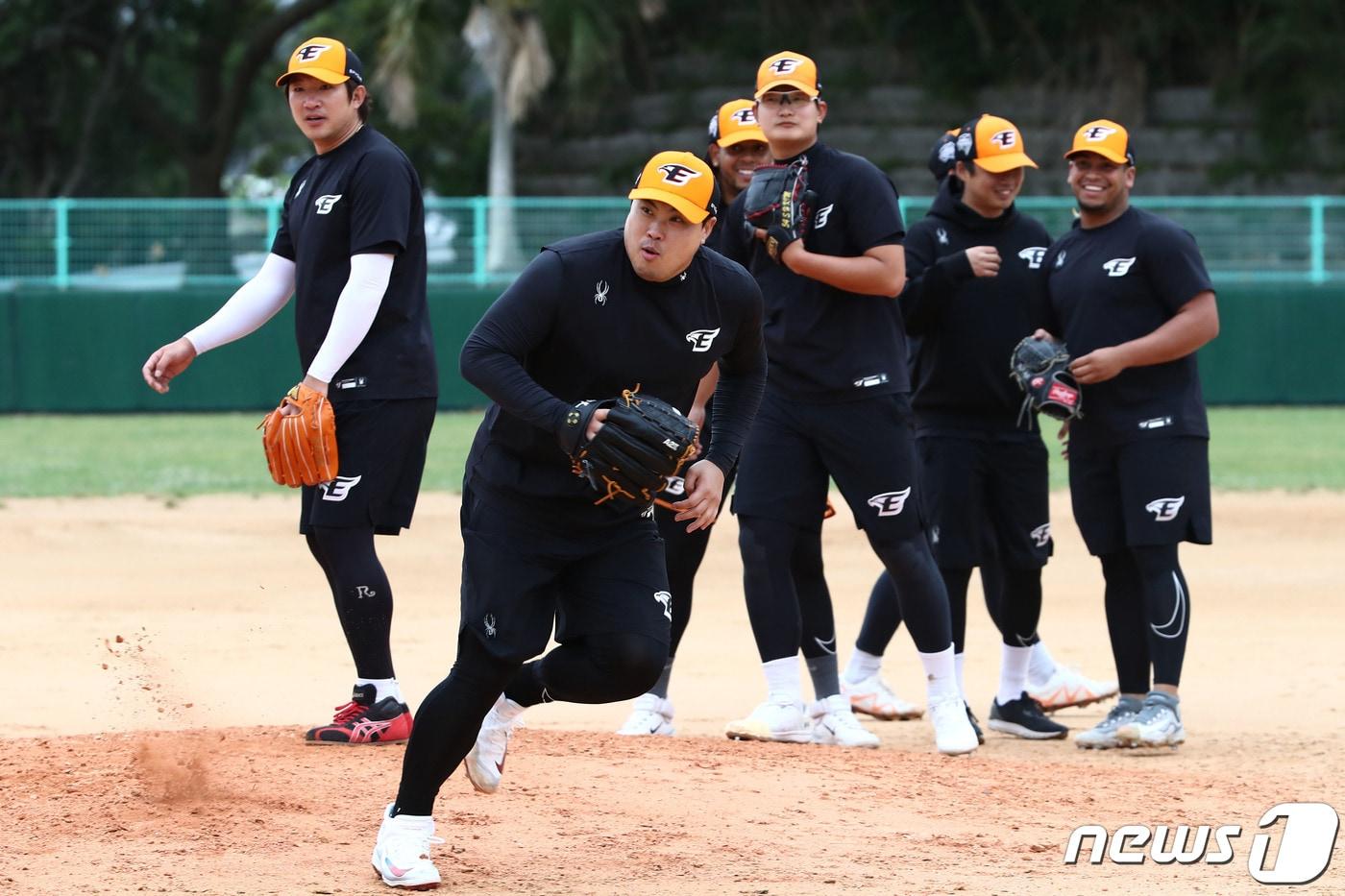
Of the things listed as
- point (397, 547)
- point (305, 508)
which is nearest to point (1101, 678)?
point (305, 508)

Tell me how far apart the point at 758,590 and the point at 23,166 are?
1307 inches

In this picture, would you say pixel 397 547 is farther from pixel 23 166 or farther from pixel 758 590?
pixel 23 166

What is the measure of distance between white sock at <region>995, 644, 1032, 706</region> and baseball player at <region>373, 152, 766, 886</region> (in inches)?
112

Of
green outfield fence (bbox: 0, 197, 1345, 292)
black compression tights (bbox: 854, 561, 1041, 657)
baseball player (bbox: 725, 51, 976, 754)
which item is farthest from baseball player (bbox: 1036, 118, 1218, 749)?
green outfield fence (bbox: 0, 197, 1345, 292)

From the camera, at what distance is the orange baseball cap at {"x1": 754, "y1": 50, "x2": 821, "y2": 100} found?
21.0 feet

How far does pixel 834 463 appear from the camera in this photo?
21.4 feet

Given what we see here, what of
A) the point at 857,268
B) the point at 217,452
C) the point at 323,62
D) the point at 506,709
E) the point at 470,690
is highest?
the point at 323,62

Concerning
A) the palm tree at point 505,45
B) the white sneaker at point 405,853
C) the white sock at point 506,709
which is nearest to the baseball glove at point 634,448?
the white sock at point 506,709

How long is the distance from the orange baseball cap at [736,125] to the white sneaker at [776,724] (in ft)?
7.08

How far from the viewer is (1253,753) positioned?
661cm

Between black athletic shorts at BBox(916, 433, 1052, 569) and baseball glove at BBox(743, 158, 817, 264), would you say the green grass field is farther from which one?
baseball glove at BBox(743, 158, 817, 264)

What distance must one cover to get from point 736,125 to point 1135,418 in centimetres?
191

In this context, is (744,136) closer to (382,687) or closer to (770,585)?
(770,585)

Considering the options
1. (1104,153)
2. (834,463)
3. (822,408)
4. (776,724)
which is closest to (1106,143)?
(1104,153)
